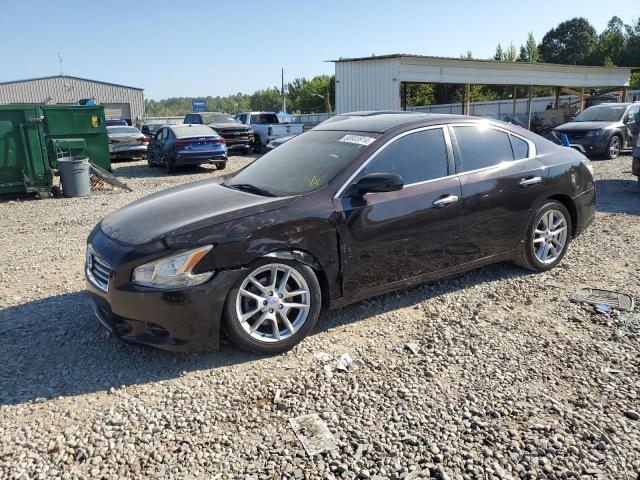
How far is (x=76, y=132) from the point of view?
12.7 metres

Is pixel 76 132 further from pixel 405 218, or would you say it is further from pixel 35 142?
pixel 405 218

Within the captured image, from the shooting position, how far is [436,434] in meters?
2.78

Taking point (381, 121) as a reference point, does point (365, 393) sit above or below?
below

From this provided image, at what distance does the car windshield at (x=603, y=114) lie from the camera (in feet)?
52.2

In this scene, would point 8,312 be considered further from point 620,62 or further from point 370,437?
point 620,62

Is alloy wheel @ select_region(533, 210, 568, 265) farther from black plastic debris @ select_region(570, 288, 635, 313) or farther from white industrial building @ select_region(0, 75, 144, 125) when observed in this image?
white industrial building @ select_region(0, 75, 144, 125)

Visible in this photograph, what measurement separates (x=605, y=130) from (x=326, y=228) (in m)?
14.5

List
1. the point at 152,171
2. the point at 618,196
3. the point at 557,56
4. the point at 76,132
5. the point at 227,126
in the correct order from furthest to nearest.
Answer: the point at 557,56
the point at 227,126
the point at 152,171
the point at 76,132
the point at 618,196

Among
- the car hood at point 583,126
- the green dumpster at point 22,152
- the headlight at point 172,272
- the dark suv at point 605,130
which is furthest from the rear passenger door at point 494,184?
the car hood at point 583,126

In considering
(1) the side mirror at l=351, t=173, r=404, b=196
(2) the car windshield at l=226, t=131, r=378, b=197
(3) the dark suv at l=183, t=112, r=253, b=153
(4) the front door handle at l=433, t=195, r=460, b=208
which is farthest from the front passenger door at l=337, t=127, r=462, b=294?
(3) the dark suv at l=183, t=112, r=253, b=153

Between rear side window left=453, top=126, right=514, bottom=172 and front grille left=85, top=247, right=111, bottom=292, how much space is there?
3031 millimetres

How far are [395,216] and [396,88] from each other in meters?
15.8

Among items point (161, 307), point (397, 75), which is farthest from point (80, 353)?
point (397, 75)

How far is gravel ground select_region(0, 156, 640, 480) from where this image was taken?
8.52 feet
